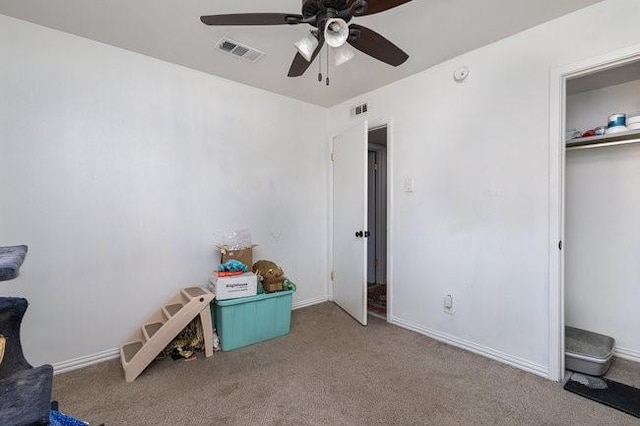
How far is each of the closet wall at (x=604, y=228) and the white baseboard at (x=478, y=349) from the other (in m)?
0.86

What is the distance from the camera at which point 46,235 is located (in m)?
2.16

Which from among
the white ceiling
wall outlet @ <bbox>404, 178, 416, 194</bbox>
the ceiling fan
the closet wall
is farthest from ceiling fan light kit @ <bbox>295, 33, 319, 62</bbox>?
the closet wall

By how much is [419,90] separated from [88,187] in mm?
2928

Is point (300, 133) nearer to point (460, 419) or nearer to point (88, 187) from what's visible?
point (88, 187)

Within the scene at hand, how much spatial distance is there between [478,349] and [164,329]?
245 centimetres

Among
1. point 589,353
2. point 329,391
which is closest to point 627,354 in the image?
point 589,353

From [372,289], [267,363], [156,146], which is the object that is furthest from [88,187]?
[372,289]

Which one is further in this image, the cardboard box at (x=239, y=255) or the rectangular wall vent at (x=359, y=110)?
the rectangular wall vent at (x=359, y=110)

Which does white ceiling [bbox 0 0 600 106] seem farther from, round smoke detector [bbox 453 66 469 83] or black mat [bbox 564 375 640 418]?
black mat [bbox 564 375 640 418]

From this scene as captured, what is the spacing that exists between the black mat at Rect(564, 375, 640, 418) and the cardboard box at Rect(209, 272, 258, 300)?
2.36 meters

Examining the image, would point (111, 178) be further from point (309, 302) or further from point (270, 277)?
point (309, 302)

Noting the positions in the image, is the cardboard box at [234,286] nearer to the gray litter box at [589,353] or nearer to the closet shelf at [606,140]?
the gray litter box at [589,353]

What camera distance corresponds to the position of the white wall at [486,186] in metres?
2.11

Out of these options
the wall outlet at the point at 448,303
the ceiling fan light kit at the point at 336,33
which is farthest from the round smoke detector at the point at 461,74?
the wall outlet at the point at 448,303
